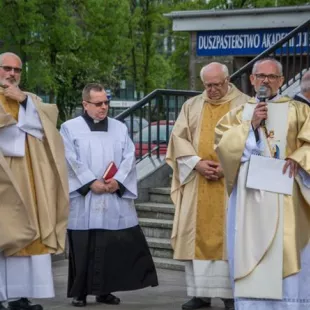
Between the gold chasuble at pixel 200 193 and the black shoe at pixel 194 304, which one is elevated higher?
the gold chasuble at pixel 200 193

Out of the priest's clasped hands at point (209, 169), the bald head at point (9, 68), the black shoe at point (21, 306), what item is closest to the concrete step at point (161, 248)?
the priest's clasped hands at point (209, 169)

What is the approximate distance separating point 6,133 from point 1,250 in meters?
0.95

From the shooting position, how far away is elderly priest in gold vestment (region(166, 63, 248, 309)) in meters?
9.51

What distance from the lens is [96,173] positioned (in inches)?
389

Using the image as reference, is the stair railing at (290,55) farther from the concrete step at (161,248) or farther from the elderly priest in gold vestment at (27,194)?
the elderly priest in gold vestment at (27,194)

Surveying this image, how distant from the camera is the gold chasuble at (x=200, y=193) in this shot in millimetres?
9633

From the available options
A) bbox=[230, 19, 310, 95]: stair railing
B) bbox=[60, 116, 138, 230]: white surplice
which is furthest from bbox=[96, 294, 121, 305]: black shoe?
bbox=[230, 19, 310, 95]: stair railing

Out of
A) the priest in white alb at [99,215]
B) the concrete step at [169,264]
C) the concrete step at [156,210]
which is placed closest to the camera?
the priest in white alb at [99,215]

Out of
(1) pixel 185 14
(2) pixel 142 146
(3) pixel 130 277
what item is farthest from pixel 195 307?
(1) pixel 185 14

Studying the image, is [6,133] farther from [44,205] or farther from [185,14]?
[185,14]

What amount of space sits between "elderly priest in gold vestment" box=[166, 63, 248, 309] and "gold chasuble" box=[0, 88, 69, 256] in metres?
1.11

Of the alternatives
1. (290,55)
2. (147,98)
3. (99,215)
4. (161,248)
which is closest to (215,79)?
(99,215)

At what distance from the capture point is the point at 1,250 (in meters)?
8.79

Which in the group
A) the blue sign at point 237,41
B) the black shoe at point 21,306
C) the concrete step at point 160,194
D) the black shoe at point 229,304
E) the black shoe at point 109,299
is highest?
the blue sign at point 237,41
